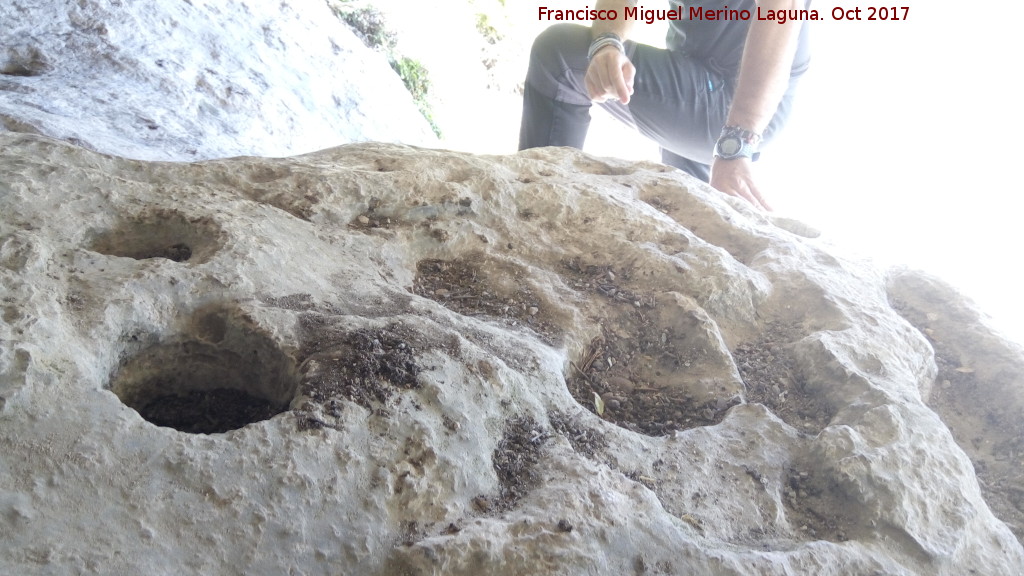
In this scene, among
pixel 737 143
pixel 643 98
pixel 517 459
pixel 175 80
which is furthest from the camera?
pixel 643 98

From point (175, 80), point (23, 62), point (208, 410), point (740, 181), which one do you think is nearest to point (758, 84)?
point (740, 181)

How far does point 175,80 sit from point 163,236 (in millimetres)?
1996

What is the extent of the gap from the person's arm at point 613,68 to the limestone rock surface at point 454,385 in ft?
2.41

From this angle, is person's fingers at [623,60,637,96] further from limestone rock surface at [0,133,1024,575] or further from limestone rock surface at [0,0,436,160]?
limestone rock surface at [0,0,436,160]

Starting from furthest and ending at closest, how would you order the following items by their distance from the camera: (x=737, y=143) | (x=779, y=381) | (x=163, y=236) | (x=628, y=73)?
1. (x=628, y=73)
2. (x=737, y=143)
3. (x=779, y=381)
4. (x=163, y=236)

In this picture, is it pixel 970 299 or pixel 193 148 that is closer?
pixel 970 299

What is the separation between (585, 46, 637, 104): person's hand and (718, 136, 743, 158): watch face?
0.44 meters

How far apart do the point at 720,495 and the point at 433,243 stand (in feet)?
3.66

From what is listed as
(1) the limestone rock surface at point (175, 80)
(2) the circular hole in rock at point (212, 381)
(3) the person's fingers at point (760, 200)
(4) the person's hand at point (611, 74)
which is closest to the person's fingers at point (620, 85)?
(4) the person's hand at point (611, 74)

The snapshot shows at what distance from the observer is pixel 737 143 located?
3035 millimetres

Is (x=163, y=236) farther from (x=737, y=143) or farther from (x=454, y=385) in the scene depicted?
(x=737, y=143)

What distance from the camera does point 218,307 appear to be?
1.63 m

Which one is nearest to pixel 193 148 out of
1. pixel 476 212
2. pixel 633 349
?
pixel 476 212

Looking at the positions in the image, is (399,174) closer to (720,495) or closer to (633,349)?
(633,349)
